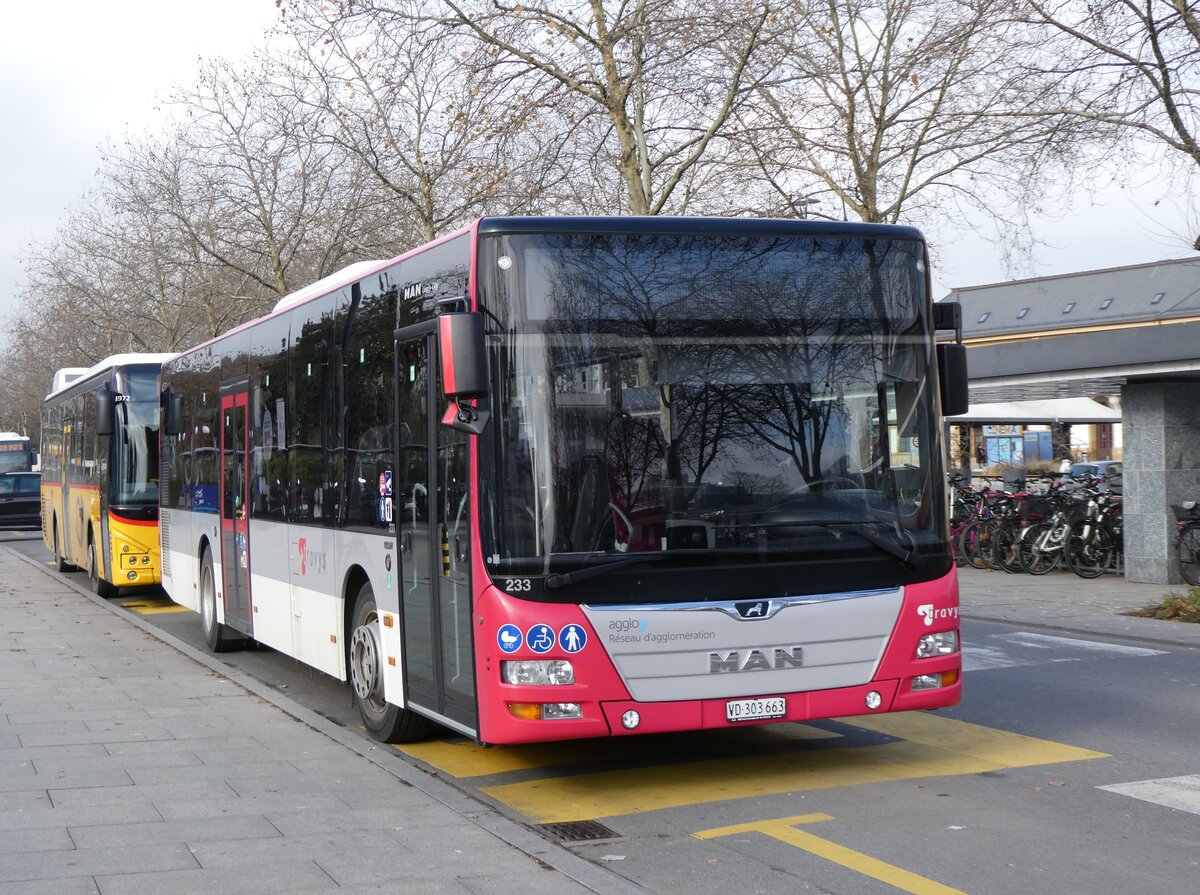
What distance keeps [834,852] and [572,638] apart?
1593 mm

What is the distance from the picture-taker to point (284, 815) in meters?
6.96

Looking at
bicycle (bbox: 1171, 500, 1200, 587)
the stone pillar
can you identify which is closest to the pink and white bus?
bicycle (bbox: 1171, 500, 1200, 587)

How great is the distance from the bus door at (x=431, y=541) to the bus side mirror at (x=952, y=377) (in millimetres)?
2675

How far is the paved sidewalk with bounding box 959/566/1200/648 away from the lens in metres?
14.2

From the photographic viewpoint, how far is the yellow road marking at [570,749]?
8383 millimetres

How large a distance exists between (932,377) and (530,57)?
12.0 m

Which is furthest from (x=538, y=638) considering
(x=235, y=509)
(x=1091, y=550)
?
(x=1091, y=550)

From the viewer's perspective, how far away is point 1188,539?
18.0 m

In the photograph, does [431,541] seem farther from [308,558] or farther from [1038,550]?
[1038,550]

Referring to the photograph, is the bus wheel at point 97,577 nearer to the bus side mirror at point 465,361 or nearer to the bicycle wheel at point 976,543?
the bicycle wheel at point 976,543

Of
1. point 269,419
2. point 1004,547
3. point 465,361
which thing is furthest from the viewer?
point 1004,547

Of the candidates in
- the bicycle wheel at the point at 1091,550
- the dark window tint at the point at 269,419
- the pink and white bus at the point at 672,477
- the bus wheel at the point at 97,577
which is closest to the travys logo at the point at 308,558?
the dark window tint at the point at 269,419

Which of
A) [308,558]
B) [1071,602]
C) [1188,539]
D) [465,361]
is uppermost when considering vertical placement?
[465,361]

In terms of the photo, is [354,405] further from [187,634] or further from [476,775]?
[187,634]
